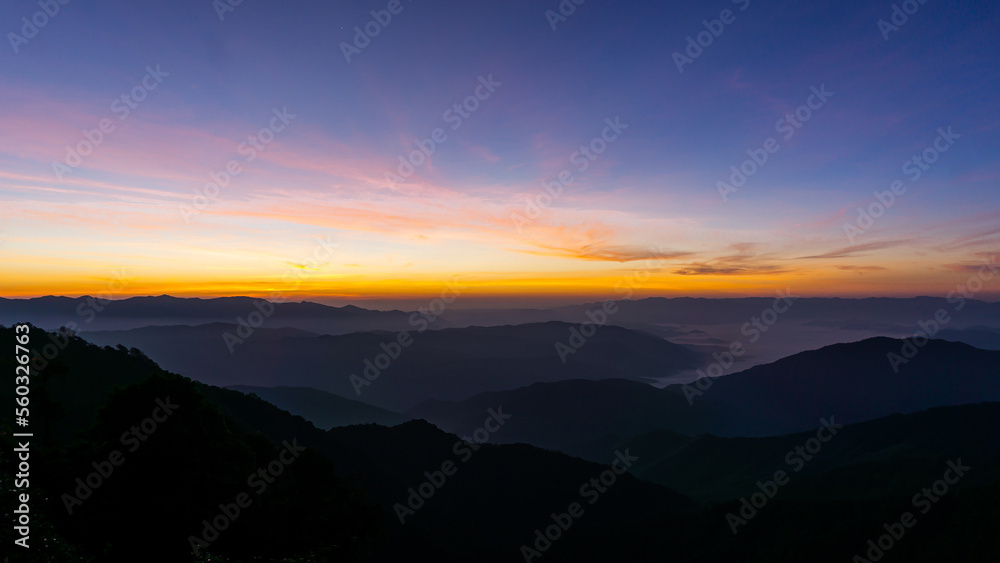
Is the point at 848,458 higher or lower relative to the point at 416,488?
lower

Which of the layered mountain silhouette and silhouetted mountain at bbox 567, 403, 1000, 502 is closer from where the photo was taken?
the layered mountain silhouette

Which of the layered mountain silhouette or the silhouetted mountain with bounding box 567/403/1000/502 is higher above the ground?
the layered mountain silhouette

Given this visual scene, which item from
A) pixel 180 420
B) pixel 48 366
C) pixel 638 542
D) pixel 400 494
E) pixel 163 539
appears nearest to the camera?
pixel 163 539

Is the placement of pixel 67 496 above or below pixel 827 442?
above

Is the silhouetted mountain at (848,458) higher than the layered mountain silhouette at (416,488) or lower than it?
lower

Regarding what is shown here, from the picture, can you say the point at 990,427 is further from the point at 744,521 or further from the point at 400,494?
the point at 400,494

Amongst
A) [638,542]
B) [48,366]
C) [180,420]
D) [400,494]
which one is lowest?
[638,542]

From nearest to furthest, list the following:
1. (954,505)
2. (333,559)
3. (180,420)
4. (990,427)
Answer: (180,420) < (333,559) < (954,505) < (990,427)

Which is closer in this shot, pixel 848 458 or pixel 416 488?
pixel 416 488

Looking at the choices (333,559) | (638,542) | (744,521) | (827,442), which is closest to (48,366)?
(333,559)

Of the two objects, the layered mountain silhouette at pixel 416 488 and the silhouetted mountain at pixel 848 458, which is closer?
the layered mountain silhouette at pixel 416 488

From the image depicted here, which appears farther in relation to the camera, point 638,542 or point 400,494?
point 400,494
